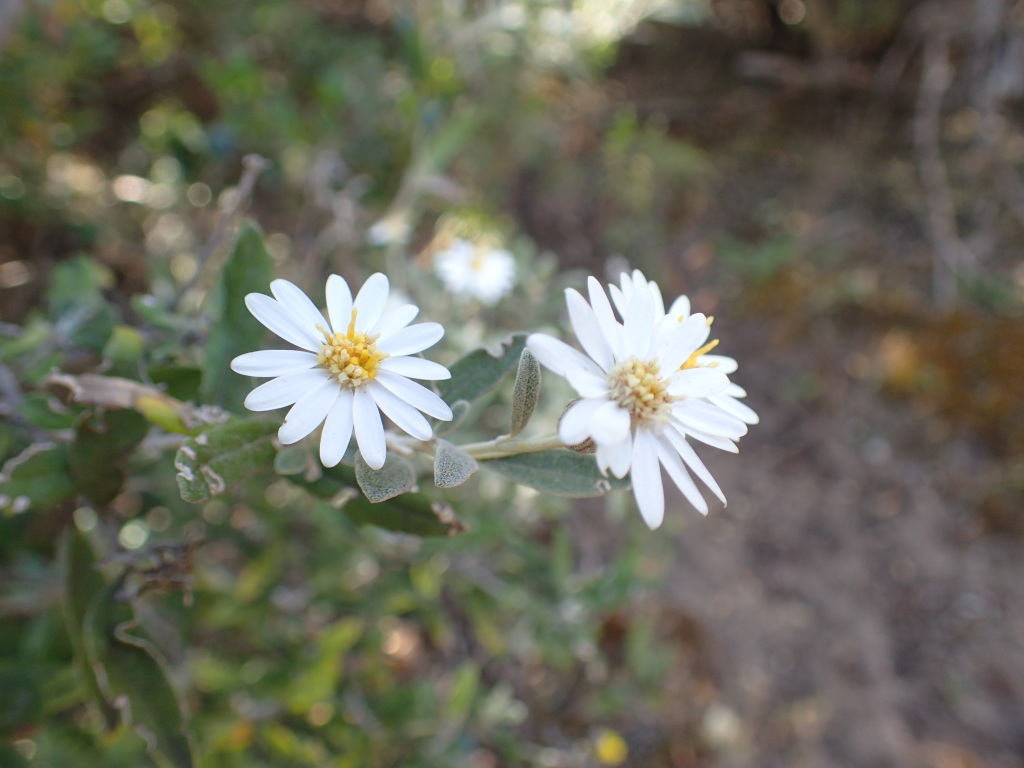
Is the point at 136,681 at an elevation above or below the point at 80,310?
below

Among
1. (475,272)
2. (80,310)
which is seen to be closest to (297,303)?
(80,310)

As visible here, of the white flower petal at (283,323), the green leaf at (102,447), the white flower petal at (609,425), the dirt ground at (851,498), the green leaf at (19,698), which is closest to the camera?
the white flower petal at (609,425)

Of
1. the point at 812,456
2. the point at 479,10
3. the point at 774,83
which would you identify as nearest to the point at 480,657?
the point at 812,456

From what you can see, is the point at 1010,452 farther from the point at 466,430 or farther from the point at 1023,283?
the point at 466,430

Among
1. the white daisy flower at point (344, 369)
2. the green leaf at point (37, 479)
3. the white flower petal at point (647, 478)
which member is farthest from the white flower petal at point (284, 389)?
the green leaf at point (37, 479)

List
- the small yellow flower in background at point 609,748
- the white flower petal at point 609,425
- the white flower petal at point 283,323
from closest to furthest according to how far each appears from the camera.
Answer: the white flower petal at point 609,425 < the white flower petal at point 283,323 < the small yellow flower in background at point 609,748

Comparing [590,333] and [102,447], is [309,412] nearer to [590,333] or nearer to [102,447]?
[590,333]

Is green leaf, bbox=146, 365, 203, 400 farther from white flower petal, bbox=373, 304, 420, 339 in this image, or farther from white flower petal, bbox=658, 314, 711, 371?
white flower petal, bbox=658, 314, 711, 371

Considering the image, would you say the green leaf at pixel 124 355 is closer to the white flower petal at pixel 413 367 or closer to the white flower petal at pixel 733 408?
the white flower petal at pixel 413 367
